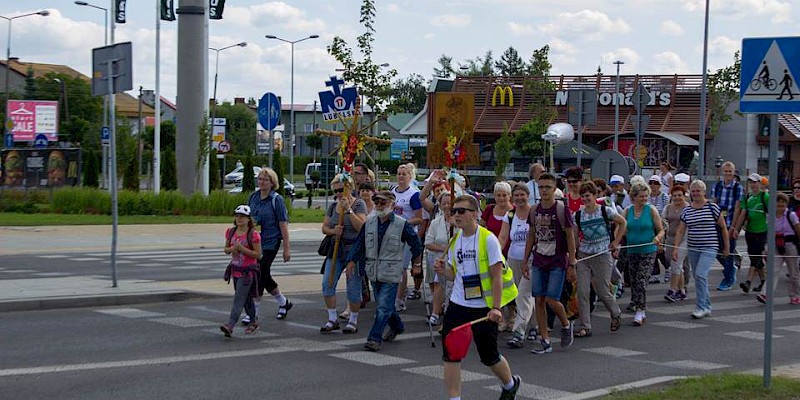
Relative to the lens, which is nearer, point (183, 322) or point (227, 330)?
point (227, 330)

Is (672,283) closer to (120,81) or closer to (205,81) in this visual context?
(120,81)

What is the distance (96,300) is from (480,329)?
296 inches

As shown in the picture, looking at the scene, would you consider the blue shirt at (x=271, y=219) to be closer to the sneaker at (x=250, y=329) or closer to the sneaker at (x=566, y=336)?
the sneaker at (x=250, y=329)

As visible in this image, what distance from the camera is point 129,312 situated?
13617 millimetres

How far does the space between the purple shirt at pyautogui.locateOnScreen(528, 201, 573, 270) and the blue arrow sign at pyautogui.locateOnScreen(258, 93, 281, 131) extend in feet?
54.3

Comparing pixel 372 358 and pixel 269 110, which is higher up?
pixel 269 110

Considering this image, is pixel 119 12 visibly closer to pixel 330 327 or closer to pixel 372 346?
pixel 330 327

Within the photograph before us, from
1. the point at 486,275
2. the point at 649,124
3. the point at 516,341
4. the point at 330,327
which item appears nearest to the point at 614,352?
the point at 516,341

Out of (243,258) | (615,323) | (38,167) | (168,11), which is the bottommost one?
(615,323)

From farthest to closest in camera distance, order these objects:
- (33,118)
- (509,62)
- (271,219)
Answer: (509,62) < (33,118) < (271,219)

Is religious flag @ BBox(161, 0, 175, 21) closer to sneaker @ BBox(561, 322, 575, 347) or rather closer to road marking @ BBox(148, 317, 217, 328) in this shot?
road marking @ BBox(148, 317, 217, 328)

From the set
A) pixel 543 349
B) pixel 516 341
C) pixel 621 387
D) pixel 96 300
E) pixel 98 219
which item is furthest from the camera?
pixel 98 219

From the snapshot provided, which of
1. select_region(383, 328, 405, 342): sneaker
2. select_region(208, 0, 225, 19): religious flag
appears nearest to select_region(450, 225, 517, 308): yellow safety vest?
select_region(383, 328, 405, 342): sneaker

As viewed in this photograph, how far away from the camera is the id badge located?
26.8 feet
